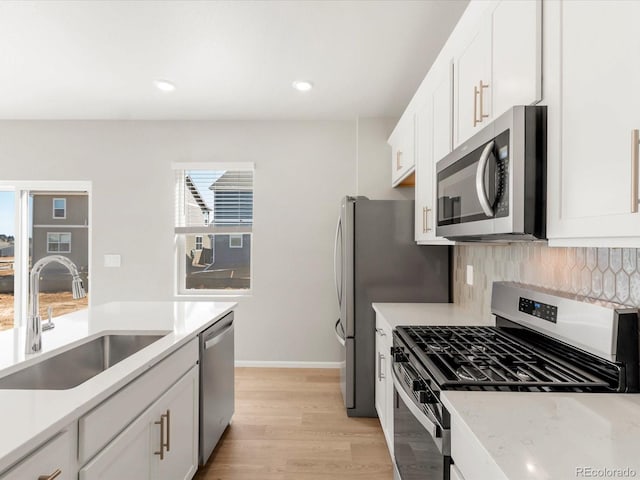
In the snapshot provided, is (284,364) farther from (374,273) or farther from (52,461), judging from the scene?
(52,461)

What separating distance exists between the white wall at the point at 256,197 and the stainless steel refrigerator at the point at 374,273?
1171 mm

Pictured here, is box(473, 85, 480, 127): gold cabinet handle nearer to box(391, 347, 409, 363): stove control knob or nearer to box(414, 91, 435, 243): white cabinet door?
box(414, 91, 435, 243): white cabinet door

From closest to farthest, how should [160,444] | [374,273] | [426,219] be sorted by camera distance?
[160,444] → [426,219] → [374,273]

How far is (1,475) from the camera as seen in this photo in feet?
2.69

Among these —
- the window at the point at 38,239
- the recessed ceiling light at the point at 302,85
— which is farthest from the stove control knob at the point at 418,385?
the window at the point at 38,239

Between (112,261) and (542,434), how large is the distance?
13.9ft

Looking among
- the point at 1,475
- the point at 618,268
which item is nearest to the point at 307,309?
the point at 618,268

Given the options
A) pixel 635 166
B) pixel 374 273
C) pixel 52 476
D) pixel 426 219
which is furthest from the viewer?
pixel 374 273

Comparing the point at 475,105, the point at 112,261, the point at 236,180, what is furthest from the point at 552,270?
the point at 112,261

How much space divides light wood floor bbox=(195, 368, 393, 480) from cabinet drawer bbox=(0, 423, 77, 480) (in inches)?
52.9

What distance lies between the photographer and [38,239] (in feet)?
14.2

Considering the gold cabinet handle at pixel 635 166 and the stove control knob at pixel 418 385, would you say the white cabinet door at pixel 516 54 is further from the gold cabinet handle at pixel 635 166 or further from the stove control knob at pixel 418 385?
the stove control knob at pixel 418 385

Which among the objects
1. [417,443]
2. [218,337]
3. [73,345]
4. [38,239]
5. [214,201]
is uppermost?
[214,201]

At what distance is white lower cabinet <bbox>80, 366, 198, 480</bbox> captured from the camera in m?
1.26
